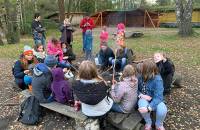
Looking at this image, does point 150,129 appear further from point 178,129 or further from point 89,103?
point 89,103

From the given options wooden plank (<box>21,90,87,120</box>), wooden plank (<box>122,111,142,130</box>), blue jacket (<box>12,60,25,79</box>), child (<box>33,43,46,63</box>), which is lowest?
wooden plank (<box>122,111,142,130</box>)

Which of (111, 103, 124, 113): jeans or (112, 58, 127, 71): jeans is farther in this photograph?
(112, 58, 127, 71): jeans

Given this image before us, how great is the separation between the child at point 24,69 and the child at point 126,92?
2.31 m

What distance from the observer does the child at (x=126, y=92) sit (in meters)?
4.56

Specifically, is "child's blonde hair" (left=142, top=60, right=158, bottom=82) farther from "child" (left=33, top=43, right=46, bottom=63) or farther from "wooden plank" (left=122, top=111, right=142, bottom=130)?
"child" (left=33, top=43, right=46, bottom=63)

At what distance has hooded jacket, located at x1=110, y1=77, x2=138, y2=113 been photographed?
180 inches

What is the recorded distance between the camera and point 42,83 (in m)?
5.11

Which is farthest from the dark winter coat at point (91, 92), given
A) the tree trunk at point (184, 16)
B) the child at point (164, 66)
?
the tree trunk at point (184, 16)

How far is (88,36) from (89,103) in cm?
565

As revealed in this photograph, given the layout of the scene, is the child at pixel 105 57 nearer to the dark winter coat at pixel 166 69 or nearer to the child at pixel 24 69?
the child at pixel 24 69

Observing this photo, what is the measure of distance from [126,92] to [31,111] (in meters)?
1.79

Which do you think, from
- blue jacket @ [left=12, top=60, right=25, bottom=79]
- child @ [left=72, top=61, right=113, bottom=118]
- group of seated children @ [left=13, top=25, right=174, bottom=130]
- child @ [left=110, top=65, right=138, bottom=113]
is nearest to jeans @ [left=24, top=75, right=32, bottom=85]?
blue jacket @ [left=12, top=60, right=25, bottom=79]

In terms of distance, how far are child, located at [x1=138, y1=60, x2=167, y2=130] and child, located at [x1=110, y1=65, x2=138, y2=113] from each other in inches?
5.4

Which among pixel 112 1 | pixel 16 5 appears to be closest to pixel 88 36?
pixel 16 5
